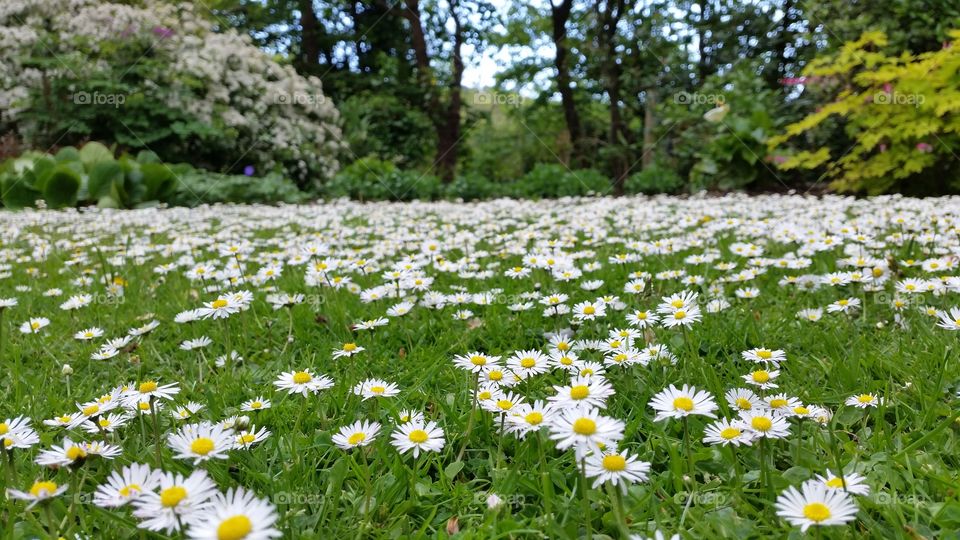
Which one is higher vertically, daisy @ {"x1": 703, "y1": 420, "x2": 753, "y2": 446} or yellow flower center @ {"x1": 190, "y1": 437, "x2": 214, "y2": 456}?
yellow flower center @ {"x1": 190, "y1": 437, "x2": 214, "y2": 456}

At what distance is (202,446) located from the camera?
0.97 m

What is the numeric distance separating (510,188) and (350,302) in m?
7.62

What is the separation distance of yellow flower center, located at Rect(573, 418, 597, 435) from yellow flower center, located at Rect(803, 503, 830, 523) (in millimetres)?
281

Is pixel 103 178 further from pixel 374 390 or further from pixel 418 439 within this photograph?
pixel 418 439

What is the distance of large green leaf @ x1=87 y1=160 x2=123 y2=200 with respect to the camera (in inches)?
294

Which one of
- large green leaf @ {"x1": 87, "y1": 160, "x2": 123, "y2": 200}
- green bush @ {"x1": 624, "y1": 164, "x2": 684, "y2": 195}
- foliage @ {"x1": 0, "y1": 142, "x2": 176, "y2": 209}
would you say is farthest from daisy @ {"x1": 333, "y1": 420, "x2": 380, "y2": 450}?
green bush @ {"x1": 624, "y1": 164, "x2": 684, "y2": 195}

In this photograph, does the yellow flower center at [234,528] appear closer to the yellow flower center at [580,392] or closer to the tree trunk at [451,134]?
the yellow flower center at [580,392]

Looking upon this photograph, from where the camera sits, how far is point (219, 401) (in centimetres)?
156

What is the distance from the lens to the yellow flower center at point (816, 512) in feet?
2.54

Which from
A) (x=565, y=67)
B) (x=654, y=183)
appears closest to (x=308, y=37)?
(x=565, y=67)

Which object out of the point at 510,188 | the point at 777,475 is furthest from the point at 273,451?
the point at 510,188

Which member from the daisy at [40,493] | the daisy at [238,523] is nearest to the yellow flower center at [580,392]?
the daisy at [238,523]

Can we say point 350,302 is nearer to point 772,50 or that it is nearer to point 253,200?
point 253,200

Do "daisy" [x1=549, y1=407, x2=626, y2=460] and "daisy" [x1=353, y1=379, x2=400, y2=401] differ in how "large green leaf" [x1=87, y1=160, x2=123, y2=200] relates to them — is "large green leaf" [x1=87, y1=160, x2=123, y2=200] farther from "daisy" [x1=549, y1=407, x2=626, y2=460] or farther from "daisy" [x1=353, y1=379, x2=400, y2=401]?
"daisy" [x1=549, y1=407, x2=626, y2=460]
